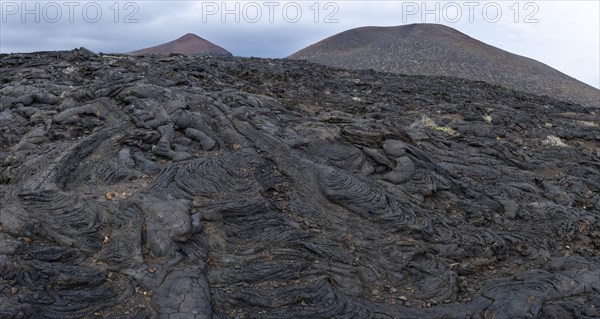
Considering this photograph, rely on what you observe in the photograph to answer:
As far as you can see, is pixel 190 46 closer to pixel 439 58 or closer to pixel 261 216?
pixel 439 58

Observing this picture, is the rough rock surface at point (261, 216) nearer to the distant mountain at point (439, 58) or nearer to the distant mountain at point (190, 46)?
the distant mountain at point (439, 58)

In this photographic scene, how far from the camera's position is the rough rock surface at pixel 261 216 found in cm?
779

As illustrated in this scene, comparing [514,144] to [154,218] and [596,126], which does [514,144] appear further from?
[154,218]

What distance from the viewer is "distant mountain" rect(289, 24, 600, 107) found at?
46.9m

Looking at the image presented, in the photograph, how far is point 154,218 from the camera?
8.58m

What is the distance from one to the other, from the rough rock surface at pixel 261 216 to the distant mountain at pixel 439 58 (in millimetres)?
33479

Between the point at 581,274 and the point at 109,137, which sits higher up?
the point at 109,137

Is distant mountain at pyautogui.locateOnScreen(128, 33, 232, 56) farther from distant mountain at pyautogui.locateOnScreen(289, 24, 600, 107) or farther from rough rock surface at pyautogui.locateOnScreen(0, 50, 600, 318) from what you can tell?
rough rock surface at pyautogui.locateOnScreen(0, 50, 600, 318)

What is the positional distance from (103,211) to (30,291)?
186 centimetres

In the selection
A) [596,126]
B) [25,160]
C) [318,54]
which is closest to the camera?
[25,160]

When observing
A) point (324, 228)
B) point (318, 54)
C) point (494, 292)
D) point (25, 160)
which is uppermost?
point (318, 54)

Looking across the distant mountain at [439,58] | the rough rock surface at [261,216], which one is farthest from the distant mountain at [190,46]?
the rough rock surface at [261,216]

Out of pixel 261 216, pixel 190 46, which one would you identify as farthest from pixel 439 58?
pixel 261 216

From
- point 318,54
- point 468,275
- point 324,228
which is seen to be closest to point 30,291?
point 324,228
